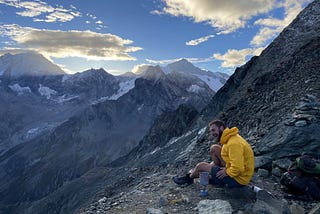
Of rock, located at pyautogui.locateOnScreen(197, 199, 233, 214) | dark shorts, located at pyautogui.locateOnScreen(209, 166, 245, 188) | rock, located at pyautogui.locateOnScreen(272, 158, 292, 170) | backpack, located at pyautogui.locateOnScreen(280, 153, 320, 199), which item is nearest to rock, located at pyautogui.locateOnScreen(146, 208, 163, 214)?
rock, located at pyautogui.locateOnScreen(197, 199, 233, 214)

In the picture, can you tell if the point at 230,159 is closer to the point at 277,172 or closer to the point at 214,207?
the point at 214,207

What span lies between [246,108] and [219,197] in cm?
1423

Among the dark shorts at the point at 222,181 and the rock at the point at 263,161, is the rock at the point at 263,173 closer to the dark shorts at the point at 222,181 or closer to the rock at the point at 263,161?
the rock at the point at 263,161

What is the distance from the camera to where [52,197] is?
95188mm

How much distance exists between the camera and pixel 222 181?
1018cm

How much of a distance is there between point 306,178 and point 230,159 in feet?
8.15

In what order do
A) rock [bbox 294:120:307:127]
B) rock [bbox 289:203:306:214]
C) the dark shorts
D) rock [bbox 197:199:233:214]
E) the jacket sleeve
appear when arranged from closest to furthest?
rock [bbox 289:203:306:214], rock [bbox 197:199:233:214], the jacket sleeve, the dark shorts, rock [bbox 294:120:307:127]

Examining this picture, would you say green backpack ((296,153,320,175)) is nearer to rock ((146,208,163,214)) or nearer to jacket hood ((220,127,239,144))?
jacket hood ((220,127,239,144))

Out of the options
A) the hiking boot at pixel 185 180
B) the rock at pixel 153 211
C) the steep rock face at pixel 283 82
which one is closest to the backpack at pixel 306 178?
the hiking boot at pixel 185 180

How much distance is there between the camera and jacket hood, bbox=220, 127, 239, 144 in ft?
31.3

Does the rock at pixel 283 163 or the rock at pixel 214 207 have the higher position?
the rock at pixel 283 163

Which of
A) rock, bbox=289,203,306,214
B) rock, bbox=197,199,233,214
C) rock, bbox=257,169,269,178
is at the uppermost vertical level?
rock, bbox=257,169,269,178

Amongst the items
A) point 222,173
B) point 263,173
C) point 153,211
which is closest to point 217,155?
point 222,173

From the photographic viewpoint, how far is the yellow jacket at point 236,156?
30.6 ft
